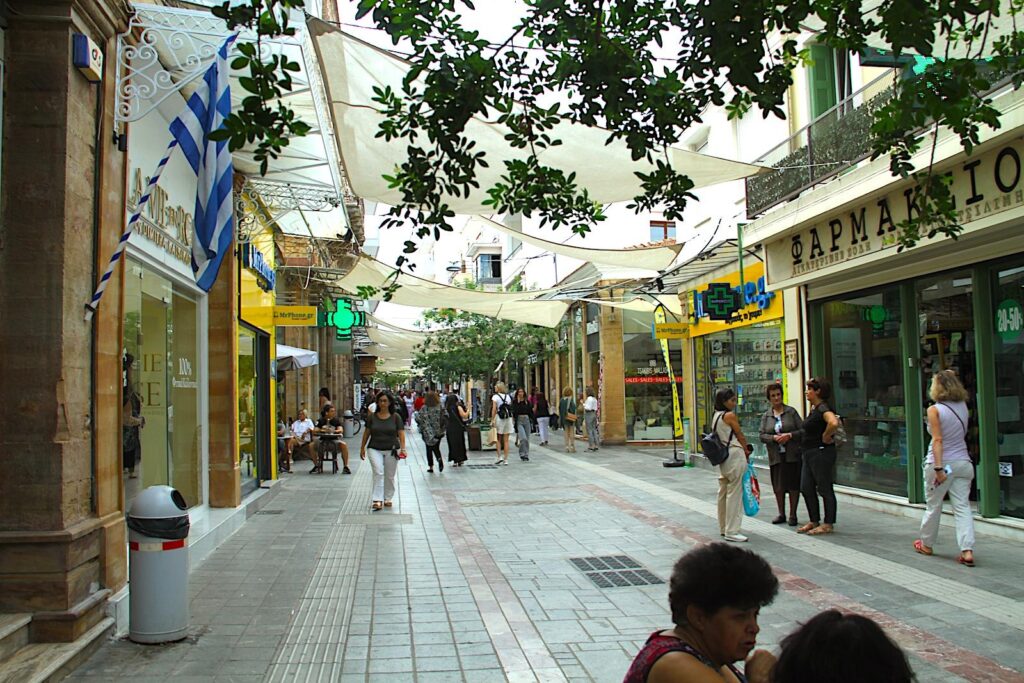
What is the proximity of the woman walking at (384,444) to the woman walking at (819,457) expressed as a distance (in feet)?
17.3

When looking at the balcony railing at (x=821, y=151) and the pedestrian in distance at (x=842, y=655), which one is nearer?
the pedestrian in distance at (x=842, y=655)

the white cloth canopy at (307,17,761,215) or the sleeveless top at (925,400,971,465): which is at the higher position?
the white cloth canopy at (307,17,761,215)

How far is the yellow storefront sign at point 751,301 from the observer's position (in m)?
14.0

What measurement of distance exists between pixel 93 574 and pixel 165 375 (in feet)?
11.5

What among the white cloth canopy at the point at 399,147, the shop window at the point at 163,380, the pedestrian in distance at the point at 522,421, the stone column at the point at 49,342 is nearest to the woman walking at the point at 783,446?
the white cloth canopy at the point at 399,147

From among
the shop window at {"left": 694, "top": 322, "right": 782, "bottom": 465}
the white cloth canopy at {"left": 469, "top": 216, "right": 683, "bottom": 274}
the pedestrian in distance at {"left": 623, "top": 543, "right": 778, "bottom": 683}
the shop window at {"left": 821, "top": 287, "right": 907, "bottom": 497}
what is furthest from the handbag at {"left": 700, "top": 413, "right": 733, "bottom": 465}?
the pedestrian in distance at {"left": 623, "top": 543, "right": 778, "bottom": 683}

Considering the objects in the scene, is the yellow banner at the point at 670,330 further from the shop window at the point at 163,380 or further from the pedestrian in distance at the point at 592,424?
the shop window at the point at 163,380

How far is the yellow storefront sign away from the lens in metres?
14.0

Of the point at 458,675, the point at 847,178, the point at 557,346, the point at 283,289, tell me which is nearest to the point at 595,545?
the point at 458,675

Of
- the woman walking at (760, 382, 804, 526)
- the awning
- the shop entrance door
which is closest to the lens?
the woman walking at (760, 382, 804, 526)

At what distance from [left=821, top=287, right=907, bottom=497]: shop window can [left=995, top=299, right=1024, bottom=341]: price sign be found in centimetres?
186

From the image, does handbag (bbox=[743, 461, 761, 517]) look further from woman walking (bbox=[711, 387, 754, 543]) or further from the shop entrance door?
the shop entrance door

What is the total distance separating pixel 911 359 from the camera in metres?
10.2

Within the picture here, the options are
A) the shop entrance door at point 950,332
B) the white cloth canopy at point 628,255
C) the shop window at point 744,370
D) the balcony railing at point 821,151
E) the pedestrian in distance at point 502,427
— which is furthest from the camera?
the pedestrian in distance at point 502,427
